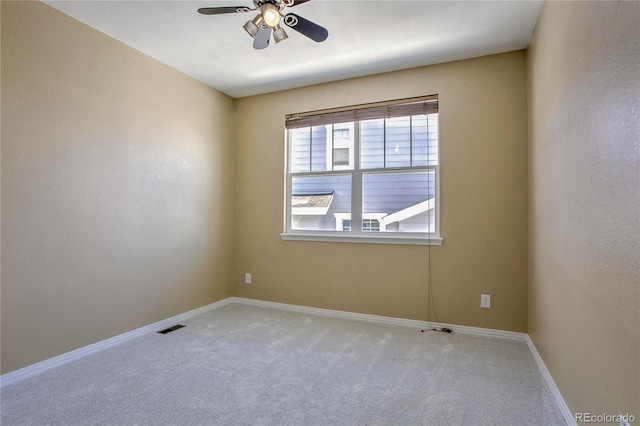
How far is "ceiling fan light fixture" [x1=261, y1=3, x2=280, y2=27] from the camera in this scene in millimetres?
1812

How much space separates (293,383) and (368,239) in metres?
1.71

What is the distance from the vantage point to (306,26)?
77.7 inches

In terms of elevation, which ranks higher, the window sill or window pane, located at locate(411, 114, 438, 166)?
window pane, located at locate(411, 114, 438, 166)

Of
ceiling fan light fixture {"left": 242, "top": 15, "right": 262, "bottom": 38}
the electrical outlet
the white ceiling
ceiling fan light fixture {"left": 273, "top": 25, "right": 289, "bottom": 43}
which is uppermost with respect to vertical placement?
the white ceiling

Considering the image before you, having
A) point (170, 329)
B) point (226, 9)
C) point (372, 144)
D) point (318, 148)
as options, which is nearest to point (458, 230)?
point (372, 144)

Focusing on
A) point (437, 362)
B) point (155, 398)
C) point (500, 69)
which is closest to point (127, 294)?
point (155, 398)

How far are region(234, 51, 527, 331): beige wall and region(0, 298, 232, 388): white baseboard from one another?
121cm

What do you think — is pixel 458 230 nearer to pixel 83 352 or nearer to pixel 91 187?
pixel 91 187

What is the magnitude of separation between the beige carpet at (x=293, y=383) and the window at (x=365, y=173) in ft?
3.64

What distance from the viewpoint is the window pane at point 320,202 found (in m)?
3.61

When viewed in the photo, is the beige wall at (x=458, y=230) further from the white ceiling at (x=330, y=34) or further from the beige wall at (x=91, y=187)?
the beige wall at (x=91, y=187)

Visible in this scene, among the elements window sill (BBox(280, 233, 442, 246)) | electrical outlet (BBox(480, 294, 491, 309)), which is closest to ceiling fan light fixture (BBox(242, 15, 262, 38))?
window sill (BBox(280, 233, 442, 246))

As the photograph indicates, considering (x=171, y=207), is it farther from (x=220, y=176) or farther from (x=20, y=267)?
(x=20, y=267)

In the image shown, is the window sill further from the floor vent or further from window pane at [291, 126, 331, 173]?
the floor vent
